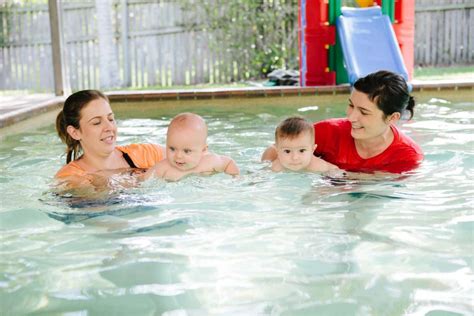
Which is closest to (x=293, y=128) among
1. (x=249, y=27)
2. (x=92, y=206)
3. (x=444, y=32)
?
(x=92, y=206)

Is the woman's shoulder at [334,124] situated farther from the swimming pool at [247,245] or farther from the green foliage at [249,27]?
the green foliage at [249,27]

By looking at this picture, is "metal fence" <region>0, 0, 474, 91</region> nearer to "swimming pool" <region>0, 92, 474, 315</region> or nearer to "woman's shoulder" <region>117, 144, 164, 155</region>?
"swimming pool" <region>0, 92, 474, 315</region>

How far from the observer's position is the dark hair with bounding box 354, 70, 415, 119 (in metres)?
4.27

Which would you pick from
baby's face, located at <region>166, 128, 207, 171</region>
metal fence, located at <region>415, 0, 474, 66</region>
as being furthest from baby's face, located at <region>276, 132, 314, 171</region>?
metal fence, located at <region>415, 0, 474, 66</region>

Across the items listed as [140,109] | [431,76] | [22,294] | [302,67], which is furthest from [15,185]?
[431,76]

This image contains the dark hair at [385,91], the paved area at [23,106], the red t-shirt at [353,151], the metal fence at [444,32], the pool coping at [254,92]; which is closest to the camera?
the dark hair at [385,91]

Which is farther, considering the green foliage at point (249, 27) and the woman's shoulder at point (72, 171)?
the green foliage at point (249, 27)

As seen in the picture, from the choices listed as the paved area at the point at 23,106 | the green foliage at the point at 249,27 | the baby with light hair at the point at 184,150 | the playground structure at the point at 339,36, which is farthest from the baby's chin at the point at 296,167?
the green foliage at the point at 249,27

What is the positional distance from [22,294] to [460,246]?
1921 millimetres

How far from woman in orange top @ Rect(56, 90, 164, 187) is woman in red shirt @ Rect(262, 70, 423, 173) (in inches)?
50.6

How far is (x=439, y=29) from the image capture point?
50.0 ft

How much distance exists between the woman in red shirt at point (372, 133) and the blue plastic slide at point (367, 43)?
4467 millimetres

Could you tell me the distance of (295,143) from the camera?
174 inches

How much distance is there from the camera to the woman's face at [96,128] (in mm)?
4094
